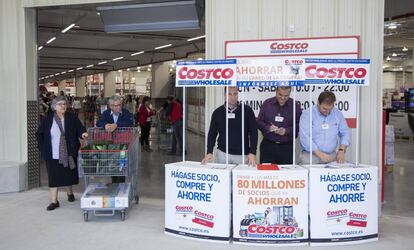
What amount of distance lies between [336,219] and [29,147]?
438cm

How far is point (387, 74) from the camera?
1667 inches

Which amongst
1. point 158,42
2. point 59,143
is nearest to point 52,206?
point 59,143

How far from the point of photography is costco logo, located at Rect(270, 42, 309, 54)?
5219mm

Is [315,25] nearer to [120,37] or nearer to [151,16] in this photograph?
[151,16]

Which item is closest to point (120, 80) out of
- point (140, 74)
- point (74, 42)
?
point (140, 74)

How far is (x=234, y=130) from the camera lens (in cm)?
473

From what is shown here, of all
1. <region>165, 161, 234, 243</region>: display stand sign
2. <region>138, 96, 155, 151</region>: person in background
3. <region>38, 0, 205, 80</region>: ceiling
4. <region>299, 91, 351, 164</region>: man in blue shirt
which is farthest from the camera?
<region>138, 96, 155, 151</region>: person in background

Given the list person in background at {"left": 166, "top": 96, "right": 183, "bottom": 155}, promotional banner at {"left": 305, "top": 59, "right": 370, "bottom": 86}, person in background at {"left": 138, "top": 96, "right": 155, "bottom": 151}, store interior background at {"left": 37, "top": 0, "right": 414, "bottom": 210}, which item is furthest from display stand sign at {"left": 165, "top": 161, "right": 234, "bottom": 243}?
person in background at {"left": 138, "top": 96, "right": 155, "bottom": 151}

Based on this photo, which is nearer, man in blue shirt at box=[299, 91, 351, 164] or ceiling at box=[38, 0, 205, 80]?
man in blue shirt at box=[299, 91, 351, 164]

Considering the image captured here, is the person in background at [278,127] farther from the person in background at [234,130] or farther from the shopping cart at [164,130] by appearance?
the shopping cart at [164,130]

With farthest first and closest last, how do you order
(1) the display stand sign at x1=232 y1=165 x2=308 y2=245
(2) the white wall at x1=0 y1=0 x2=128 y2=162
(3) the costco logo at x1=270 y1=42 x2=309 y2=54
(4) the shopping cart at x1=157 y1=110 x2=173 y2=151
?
(4) the shopping cart at x1=157 y1=110 x2=173 y2=151 < (2) the white wall at x1=0 y1=0 x2=128 y2=162 < (3) the costco logo at x1=270 y1=42 x2=309 y2=54 < (1) the display stand sign at x1=232 y1=165 x2=308 y2=245

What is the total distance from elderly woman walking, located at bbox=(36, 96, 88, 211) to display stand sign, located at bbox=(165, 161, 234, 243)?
162 centimetres

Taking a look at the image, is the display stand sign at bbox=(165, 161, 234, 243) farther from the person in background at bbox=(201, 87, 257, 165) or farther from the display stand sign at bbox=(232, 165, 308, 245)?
the person in background at bbox=(201, 87, 257, 165)

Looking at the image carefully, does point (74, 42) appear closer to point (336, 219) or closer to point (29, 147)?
point (29, 147)
